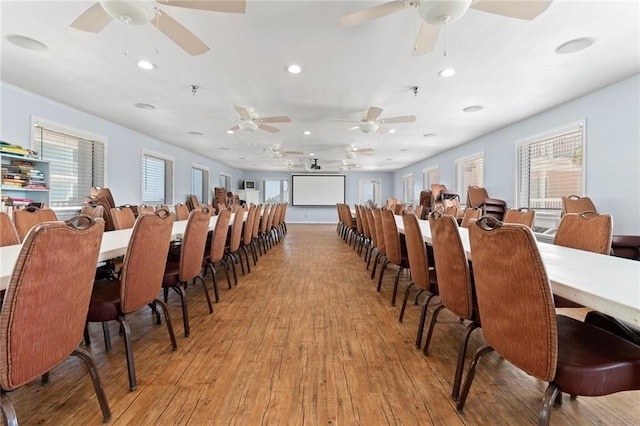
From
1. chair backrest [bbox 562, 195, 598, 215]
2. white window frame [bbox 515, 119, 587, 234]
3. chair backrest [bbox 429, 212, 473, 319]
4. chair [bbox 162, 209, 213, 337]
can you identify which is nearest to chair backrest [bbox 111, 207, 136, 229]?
chair [bbox 162, 209, 213, 337]

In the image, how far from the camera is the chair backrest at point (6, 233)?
5.91ft

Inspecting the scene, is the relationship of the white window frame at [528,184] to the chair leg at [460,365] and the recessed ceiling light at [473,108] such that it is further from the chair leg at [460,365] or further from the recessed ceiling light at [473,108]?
the chair leg at [460,365]

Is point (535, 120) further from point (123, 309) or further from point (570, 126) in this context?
point (123, 309)

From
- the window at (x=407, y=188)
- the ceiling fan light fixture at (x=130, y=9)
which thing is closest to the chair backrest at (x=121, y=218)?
the ceiling fan light fixture at (x=130, y=9)

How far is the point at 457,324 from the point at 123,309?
232cm

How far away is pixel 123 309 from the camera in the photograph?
143 cm

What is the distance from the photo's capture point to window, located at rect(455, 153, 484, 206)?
21.9ft

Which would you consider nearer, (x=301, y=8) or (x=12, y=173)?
(x=301, y=8)

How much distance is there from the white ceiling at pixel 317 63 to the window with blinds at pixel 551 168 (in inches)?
21.2

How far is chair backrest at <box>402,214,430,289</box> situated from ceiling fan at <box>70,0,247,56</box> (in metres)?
1.76

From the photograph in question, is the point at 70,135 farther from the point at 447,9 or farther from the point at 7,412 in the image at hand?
the point at 447,9

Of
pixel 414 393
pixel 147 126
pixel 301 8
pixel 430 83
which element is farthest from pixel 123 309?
pixel 147 126

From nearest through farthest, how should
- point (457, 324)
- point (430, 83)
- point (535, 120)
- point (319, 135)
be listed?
point (457, 324) → point (430, 83) → point (535, 120) → point (319, 135)

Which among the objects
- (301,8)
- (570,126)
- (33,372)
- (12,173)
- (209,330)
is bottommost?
(209,330)
